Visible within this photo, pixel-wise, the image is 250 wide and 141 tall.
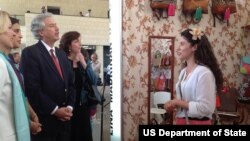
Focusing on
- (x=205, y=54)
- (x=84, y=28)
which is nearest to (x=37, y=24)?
(x=84, y=28)

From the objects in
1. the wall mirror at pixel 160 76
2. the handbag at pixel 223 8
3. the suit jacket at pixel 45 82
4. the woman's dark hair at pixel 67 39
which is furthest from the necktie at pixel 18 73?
the handbag at pixel 223 8

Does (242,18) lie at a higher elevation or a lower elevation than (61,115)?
higher

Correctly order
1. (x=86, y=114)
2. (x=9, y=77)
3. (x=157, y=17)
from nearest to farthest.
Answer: (x=9, y=77) < (x=86, y=114) < (x=157, y=17)

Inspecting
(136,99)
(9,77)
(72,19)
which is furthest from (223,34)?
(9,77)

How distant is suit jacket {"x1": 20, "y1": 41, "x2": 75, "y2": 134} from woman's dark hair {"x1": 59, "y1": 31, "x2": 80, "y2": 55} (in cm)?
3

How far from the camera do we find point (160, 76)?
1955 mm

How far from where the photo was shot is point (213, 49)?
194cm

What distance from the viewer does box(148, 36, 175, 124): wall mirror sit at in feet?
6.28

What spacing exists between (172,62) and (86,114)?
2.10 feet

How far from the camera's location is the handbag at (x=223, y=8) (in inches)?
75.9

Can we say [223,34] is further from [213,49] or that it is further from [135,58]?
[135,58]

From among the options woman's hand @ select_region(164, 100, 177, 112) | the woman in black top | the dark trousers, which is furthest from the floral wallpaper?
the dark trousers

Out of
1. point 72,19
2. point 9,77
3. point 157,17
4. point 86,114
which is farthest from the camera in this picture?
point 157,17

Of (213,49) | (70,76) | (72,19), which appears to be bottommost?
(70,76)
